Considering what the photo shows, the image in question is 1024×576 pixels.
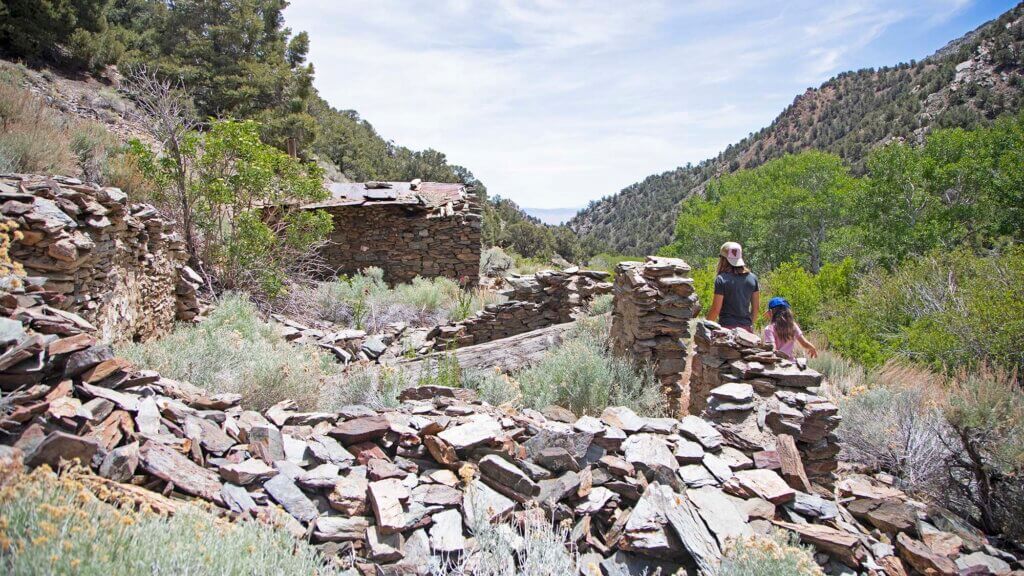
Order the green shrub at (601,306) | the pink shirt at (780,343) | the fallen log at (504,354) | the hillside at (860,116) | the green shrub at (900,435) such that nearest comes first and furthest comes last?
the green shrub at (900,435) < the pink shirt at (780,343) < the fallen log at (504,354) < the green shrub at (601,306) < the hillside at (860,116)

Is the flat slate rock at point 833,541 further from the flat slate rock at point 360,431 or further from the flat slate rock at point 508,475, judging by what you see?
the flat slate rock at point 360,431

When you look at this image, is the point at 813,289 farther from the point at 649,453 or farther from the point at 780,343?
the point at 649,453

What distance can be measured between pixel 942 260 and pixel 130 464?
13107 mm

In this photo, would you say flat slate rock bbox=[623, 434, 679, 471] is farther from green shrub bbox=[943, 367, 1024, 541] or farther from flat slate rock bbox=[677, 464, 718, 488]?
green shrub bbox=[943, 367, 1024, 541]

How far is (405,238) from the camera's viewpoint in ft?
44.9

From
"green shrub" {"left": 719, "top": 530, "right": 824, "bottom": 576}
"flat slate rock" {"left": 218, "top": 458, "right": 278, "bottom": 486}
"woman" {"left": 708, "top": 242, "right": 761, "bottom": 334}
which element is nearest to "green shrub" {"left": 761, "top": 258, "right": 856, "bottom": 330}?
"woman" {"left": 708, "top": 242, "right": 761, "bottom": 334}

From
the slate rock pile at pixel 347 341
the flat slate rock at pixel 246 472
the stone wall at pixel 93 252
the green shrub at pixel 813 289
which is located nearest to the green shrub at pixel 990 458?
the flat slate rock at pixel 246 472

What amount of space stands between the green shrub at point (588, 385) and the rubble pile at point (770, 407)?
33.5 inches

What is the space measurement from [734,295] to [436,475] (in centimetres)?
412

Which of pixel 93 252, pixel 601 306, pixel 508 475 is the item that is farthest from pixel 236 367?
pixel 601 306

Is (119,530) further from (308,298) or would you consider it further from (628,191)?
(628,191)

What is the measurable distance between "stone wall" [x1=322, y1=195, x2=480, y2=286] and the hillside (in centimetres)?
Answer: 3743

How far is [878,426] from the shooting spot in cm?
452

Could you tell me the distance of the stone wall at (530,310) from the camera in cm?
957
